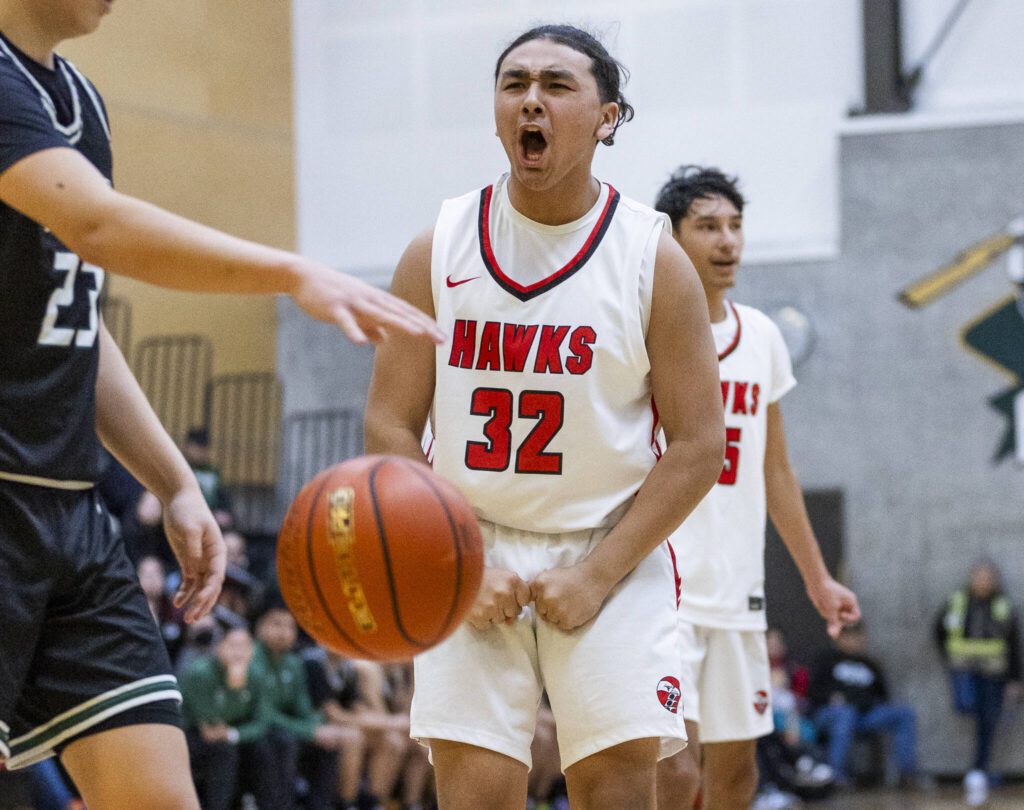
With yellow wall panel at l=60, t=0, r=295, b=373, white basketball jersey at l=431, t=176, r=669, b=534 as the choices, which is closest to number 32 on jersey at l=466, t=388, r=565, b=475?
white basketball jersey at l=431, t=176, r=669, b=534

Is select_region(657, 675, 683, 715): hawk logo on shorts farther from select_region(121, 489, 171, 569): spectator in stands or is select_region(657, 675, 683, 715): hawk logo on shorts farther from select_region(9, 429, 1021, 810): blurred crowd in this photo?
select_region(121, 489, 171, 569): spectator in stands

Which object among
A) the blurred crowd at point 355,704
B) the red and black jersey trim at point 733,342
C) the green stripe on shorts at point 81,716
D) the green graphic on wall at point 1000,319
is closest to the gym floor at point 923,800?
the blurred crowd at point 355,704

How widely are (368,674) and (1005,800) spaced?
5.30 m

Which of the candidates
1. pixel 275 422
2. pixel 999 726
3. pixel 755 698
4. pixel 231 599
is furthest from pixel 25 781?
pixel 999 726

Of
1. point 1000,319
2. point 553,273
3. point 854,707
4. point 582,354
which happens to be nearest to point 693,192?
point 553,273

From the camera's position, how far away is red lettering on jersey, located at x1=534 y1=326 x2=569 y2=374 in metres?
3.25

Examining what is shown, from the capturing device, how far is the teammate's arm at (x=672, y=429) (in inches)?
125

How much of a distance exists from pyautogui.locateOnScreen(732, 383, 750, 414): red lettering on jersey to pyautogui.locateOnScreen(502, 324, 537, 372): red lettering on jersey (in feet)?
6.25

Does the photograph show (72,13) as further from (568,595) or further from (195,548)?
(568,595)

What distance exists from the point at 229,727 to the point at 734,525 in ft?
14.6

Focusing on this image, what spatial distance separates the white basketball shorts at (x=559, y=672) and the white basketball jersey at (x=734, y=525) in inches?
65.7

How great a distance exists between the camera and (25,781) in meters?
8.63

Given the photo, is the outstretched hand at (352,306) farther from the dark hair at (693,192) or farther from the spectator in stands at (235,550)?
the spectator in stands at (235,550)

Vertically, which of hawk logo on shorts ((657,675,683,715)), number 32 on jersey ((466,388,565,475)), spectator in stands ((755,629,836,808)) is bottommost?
spectator in stands ((755,629,836,808))
